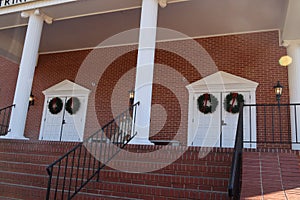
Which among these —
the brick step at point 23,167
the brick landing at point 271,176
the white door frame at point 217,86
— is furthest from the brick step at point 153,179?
the white door frame at point 217,86

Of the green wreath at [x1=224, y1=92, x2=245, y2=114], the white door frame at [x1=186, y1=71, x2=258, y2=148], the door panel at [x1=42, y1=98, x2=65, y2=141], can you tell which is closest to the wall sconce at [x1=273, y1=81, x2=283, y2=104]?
the white door frame at [x1=186, y1=71, x2=258, y2=148]

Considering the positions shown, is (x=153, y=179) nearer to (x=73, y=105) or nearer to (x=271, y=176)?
(x=271, y=176)

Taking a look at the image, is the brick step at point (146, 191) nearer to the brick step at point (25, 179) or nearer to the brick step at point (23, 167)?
the brick step at point (25, 179)

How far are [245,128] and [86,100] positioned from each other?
5172 millimetres

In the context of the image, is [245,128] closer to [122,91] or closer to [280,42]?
[280,42]

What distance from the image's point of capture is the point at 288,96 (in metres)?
7.14

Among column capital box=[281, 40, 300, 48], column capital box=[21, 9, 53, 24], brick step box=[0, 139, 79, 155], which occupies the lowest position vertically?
brick step box=[0, 139, 79, 155]

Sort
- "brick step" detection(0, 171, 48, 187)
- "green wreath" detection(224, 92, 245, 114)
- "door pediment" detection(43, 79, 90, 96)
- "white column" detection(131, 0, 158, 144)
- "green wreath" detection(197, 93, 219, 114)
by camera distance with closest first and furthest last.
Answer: "brick step" detection(0, 171, 48, 187) < "white column" detection(131, 0, 158, 144) < "green wreath" detection(224, 92, 245, 114) < "green wreath" detection(197, 93, 219, 114) < "door pediment" detection(43, 79, 90, 96)

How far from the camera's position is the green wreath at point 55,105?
385 inches

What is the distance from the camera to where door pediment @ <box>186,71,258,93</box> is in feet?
25.1

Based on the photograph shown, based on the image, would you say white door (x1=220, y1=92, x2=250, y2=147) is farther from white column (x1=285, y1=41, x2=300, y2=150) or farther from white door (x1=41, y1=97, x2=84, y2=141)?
white door (x1=41, y1=97, x2=84, y2=141)

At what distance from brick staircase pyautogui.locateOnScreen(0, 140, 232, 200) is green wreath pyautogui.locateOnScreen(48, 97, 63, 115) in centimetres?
456

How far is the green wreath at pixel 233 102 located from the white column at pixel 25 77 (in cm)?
516

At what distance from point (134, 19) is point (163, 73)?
6.38ft
